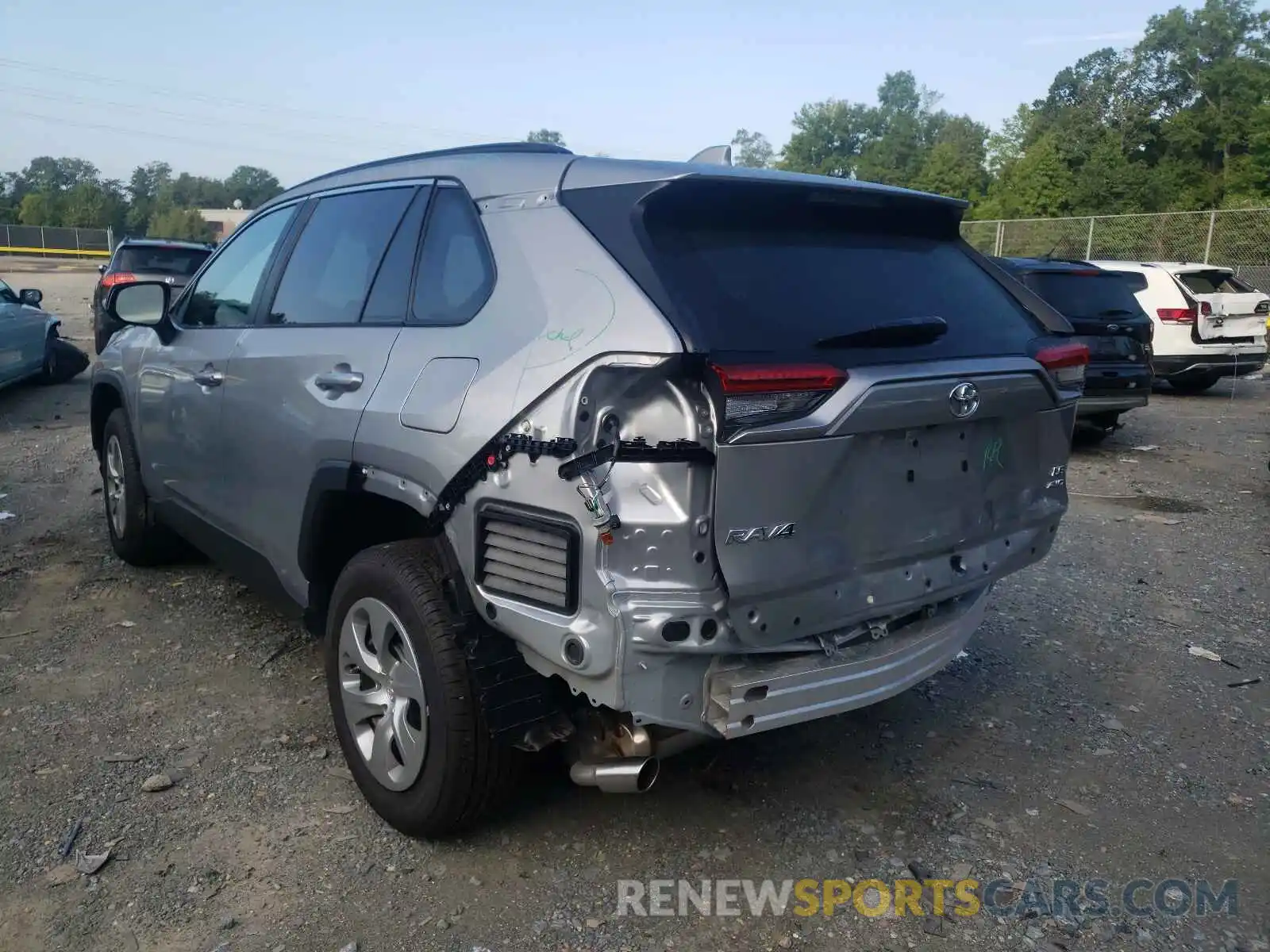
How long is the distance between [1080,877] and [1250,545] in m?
4.63

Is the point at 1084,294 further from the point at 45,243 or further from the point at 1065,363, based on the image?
the point at 45,243

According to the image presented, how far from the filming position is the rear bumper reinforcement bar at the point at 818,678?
8.29ft

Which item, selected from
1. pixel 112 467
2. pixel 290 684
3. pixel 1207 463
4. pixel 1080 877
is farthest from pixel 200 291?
pixel 1207 463

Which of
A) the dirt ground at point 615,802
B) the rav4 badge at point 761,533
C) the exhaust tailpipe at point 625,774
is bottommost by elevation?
the dirt ground at point 615,802

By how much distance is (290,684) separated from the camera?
4180mm

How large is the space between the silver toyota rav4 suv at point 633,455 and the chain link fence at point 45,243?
66.2m

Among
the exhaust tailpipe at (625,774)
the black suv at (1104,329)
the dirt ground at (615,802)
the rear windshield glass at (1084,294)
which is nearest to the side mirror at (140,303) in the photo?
the dirt ground at (615,802)

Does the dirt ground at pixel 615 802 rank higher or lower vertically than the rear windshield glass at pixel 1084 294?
lower

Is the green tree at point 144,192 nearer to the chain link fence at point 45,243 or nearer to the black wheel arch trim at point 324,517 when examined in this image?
Answer: the chain link fence at point 45,243

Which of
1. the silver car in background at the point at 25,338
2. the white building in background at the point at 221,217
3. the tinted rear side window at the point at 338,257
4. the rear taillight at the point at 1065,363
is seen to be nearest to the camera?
the rear taillight at the point at 1065,363

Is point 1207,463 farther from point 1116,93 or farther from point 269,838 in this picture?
point 1116,93

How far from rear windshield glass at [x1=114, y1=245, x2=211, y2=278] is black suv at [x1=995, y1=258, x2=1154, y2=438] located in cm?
1070

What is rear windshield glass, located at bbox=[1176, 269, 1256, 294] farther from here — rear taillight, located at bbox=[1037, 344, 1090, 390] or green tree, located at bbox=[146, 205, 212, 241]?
green tree, located at bbox=[146, 205, 212, 241]

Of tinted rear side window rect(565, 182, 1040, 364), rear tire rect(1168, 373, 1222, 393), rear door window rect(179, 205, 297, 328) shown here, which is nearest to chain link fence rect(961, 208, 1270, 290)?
rear tire rect(1168, 373, 1222, 393)
